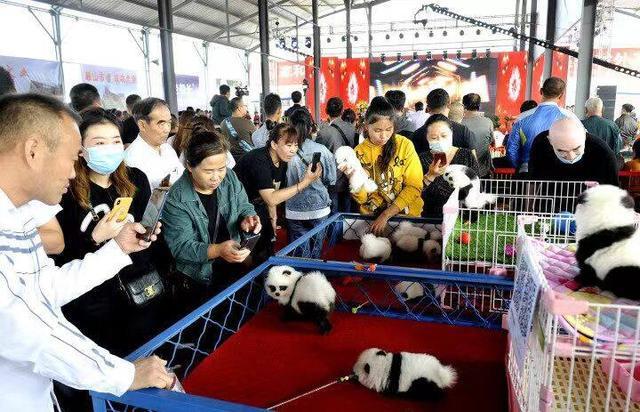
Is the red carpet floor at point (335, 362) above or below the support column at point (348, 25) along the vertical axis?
below

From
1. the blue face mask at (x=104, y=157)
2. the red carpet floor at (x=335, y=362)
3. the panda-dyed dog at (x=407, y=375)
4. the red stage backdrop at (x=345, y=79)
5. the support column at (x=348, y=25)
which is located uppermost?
the support column at (x=348, y=25)

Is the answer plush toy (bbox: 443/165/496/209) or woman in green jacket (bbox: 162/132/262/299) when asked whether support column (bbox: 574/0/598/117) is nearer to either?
plush toy (bbox: 443/165/496/209)

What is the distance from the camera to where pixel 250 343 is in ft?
5.08

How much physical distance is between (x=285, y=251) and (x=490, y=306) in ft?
2.92

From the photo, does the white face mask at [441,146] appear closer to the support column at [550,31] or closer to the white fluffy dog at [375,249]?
the white fluffy dog at [375,249]

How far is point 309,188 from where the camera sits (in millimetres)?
2920

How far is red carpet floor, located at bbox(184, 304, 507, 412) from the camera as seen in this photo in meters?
1.23

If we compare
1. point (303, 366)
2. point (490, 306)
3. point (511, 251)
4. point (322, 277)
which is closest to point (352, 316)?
point (322, 277)

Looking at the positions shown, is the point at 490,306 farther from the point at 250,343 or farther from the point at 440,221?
the point at 250,343

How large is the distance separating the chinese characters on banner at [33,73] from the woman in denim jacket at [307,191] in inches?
357

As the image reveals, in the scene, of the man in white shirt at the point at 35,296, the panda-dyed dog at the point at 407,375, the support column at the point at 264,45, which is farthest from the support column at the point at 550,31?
the man in white shirt at the point at 35,296

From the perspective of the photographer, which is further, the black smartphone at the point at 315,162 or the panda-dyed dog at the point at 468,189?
the black smartphone at the point at 315,162

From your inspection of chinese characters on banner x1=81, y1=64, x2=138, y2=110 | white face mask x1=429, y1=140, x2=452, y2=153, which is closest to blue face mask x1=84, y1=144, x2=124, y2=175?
white face mask x1=429, y1=140, x2=452, y2=153

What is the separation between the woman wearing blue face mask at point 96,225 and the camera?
5.79 ft
